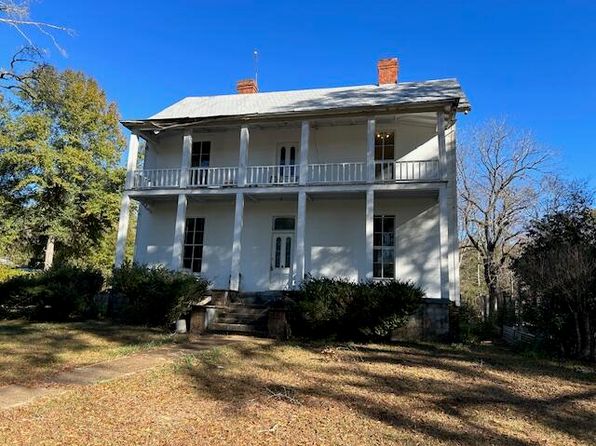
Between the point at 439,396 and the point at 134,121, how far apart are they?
1397 cm

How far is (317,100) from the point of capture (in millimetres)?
16906

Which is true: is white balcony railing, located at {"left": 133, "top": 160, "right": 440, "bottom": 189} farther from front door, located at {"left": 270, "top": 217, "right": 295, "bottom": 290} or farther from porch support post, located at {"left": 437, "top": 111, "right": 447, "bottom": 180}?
front door, located at {"left": 270, "top": 217, "right": 295, "bottom": 290}

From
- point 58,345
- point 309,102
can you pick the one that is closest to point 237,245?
point 309,102

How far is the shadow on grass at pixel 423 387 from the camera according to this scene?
4.86m

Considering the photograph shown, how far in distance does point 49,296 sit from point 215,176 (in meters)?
6.81

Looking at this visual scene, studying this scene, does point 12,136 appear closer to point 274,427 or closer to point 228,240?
point 228,240

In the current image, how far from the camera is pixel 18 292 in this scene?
13273mm

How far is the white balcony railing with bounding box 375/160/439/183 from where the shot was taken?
557 inches

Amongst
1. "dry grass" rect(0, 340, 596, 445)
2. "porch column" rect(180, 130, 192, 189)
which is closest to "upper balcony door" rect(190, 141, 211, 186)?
"porch column" rect(180, 130, 192, 189)

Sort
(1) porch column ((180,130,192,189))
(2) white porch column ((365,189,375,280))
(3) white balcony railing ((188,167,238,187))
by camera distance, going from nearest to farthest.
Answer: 1. (2) white porch column ((365,189,375,280))
2. (1) porch column ((180,130,192,189))
3. (3) white balcony railing ((188,167,238,187))

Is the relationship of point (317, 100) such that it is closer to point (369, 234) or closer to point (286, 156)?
point (286, 156)

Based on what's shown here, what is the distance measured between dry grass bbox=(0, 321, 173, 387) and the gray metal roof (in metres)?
7.78

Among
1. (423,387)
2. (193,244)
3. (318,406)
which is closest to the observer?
(318,406)

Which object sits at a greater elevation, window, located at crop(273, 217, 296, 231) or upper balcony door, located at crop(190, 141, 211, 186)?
upper balcony door, located at crop(190, 141, 211, 186)
